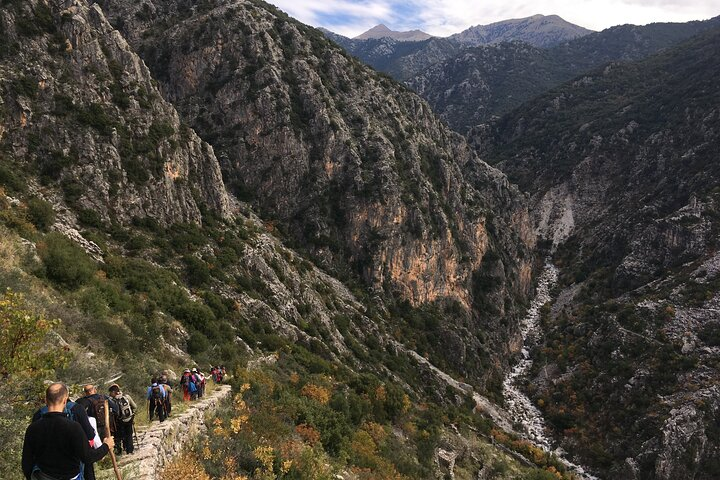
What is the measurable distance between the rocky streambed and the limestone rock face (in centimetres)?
5134

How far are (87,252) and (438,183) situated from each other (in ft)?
219

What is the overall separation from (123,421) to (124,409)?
34 centimetres

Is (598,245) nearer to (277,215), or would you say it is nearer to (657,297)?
(657,297)

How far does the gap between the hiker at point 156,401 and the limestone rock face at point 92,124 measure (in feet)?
79.6

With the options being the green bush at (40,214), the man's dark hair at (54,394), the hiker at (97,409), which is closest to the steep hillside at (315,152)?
the green bush at (40,214)

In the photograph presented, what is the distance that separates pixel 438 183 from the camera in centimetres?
8312

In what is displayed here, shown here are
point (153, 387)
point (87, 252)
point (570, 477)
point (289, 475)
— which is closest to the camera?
point (153, 387)

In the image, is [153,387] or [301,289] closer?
[153,387]

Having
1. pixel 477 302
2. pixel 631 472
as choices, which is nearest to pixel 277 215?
pixel 477 302

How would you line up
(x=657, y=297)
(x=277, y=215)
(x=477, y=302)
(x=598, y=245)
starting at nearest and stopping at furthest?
(x=277, y=215) → (x=657, y=297) → (x=477, y=302) → (x=598, y=245)

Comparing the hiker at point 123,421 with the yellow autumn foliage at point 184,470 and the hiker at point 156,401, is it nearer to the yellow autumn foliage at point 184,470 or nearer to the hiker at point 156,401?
the yellow autumn foliage at point 184,470

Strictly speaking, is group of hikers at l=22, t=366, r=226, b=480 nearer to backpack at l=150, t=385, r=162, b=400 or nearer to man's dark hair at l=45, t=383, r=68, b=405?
man's dark hair at l=45, t=383, r=68, b=405

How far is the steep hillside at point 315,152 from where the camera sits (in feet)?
210

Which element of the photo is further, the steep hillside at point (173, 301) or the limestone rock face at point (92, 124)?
the limestone rock face at point (92, 124)
